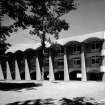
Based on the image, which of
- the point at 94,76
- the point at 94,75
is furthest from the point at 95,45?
Result: the point at 94,76

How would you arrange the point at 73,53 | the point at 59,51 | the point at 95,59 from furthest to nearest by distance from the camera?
the point at 59,51 → the point at 73,53 → the point at 95,59

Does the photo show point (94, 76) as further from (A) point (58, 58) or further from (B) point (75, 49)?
(A) point (58, 58)

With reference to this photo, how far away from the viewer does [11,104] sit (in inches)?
478

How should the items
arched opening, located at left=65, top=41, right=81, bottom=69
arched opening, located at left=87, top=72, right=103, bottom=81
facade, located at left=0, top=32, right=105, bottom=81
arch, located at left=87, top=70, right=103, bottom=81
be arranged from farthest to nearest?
arched opening, located at left=65, top=41, right=81, bottom=69
arched opening, located at left=87, top=72, right=103, bottom=81
arch, located at left=87, top=70, right=103, bottom=81
facade, located at left=0, top=32, right=105, bottom=81

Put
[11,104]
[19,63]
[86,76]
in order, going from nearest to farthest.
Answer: [11,104], [86,76], [19,63]

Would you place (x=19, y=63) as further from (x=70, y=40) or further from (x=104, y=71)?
(x=104, y=71)

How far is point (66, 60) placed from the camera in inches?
1513

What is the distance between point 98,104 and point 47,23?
16993 mm

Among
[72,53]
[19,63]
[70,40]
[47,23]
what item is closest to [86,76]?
[72,53]

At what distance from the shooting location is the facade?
33938 mm

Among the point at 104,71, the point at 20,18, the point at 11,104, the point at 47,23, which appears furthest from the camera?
the point at 104,71

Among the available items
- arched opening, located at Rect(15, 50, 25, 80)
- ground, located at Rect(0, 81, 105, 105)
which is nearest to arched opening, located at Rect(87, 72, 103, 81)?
ground, located at Rect(0, 81, 105, 105)

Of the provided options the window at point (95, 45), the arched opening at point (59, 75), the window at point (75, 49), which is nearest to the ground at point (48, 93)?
the window at point (95, 45)

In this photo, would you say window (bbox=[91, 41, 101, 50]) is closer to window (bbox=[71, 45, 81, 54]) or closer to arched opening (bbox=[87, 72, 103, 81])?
window (bbox=[71, 45, 81, 54])
